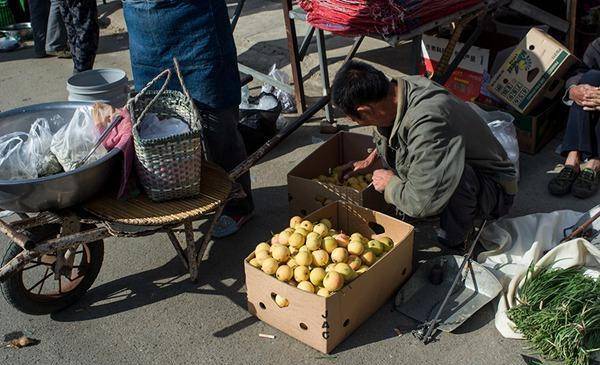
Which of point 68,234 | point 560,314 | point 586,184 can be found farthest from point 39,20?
point 560,314

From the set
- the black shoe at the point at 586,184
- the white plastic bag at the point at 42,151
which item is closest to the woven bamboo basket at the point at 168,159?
the white plastic bag at the point at 42,151

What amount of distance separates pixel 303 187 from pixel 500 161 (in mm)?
1156

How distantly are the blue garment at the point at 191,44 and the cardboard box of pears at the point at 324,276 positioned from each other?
0.90m

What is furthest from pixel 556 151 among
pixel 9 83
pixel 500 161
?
pixel 9 83

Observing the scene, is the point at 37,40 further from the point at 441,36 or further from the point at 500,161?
the point at 500,161

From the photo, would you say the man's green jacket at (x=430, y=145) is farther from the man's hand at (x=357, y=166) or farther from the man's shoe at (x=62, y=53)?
the man's shoe at (x=62, y=53)

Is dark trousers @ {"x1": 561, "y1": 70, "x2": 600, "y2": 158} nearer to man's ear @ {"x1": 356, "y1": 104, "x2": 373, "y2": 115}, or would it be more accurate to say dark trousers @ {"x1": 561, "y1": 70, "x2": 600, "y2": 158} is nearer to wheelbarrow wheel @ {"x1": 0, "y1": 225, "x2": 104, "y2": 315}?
man's ear @ {"x1": 356, "y1": 104, "x2": 373, "y2": 115}

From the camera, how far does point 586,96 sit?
413 cm

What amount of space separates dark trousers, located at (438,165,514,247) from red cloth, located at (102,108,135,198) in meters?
1.66

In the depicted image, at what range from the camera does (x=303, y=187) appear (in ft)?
12.7

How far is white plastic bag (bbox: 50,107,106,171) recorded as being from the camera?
10.2 ft

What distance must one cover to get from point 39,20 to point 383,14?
5.33 m

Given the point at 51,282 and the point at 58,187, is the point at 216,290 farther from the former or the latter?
the point at 58,187

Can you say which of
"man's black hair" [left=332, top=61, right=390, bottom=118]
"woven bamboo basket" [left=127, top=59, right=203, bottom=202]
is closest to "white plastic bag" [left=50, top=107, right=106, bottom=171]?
"woven bamboo basket" [left=127, top=59, right=203, bottom=202]
